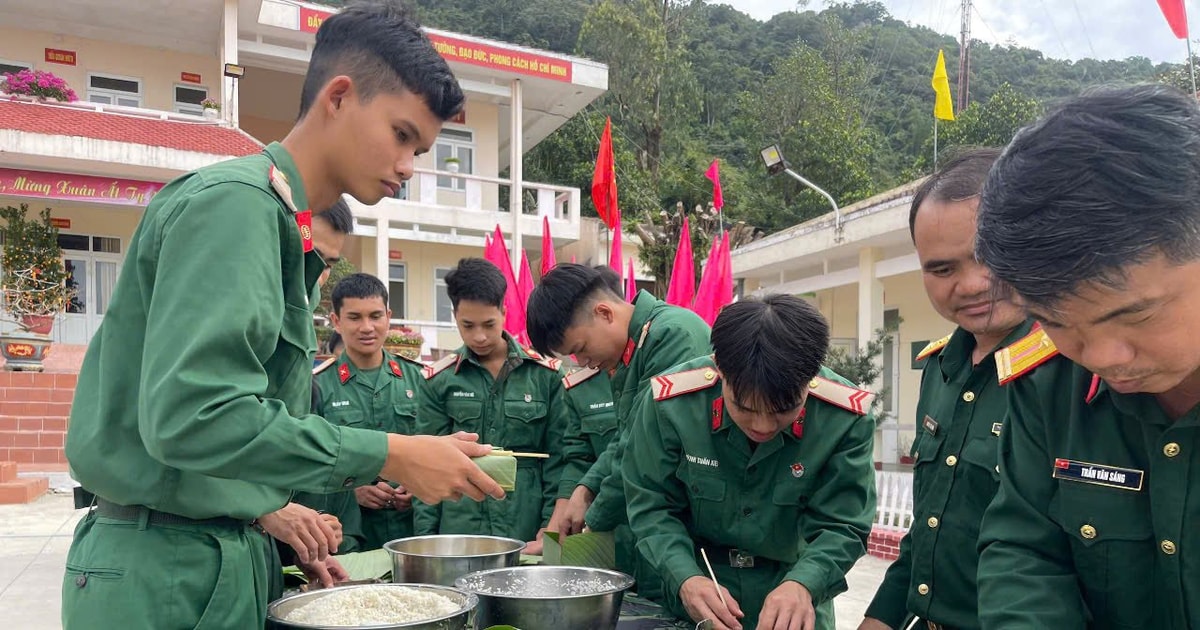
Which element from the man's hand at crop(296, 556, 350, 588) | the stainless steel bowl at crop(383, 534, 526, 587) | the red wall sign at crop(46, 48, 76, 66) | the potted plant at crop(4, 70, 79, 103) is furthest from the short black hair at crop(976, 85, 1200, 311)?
the red wall sign at crop(46, 48, 76, 66)

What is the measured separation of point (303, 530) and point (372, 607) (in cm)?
31

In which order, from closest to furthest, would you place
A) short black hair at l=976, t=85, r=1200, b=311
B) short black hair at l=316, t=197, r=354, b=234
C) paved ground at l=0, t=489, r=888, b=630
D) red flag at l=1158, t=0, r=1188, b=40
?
1. short black hair at l=976, t=85, r=1200, b=311
2. short black hair at l=316, t=197, r=354, b=234
3. paved ground at l=0, t=489, r=888, b=630
4. red flag at l=1158, t=0, r=1188, b=40

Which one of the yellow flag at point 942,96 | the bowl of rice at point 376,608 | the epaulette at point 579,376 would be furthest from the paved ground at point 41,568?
the yellow flag at point 942,96

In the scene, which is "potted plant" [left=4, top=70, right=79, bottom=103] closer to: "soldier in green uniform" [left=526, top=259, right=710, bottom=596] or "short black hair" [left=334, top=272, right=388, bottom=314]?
"short black hair" [left=334, top=272, right=388, bottom=314]

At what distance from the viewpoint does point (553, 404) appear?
3.73m

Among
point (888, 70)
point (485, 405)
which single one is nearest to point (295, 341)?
point (485, 405)

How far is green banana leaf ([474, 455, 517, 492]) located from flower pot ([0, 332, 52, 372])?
10559mm

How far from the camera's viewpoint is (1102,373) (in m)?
1.06

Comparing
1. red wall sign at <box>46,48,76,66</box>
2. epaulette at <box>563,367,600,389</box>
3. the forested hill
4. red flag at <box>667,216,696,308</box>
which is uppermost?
the forested hill

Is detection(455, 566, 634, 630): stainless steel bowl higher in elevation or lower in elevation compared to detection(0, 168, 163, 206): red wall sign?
lower

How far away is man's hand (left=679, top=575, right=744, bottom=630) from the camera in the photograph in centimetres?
177

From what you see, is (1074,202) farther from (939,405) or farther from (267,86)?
(267,86)

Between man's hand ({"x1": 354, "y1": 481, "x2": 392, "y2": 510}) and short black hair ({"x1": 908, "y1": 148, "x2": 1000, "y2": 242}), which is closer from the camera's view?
short black hair ({"x1": 908, "y1": 148, "x2": 1000, "y2": 242})

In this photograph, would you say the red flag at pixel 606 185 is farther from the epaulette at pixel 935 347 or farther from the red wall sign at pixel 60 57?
the red wall sign at pixel 60 57
